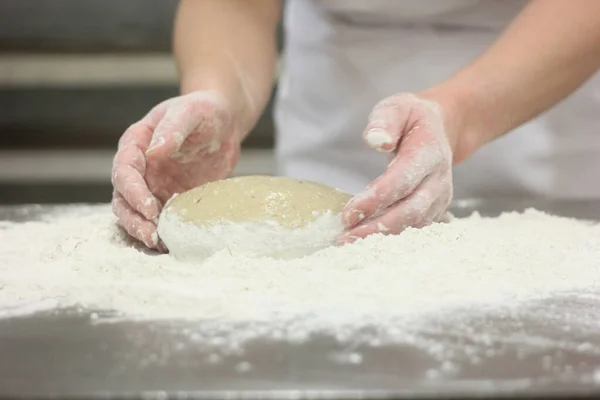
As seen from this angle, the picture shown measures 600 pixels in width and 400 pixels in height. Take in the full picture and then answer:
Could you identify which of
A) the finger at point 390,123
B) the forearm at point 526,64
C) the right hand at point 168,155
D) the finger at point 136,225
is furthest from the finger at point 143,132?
the forearm at point 526,64

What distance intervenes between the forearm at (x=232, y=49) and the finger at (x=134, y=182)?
0.85ft

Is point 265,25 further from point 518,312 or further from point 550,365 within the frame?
point 550,365

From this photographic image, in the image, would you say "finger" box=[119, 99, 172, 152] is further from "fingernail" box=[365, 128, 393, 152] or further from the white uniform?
the white uniform

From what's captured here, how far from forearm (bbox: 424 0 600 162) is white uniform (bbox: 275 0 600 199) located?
23cm

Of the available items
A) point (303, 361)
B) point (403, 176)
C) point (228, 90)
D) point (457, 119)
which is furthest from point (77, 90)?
point (303, 361)

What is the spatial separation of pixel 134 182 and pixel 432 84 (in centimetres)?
73

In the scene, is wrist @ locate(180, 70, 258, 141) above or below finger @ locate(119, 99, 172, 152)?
above

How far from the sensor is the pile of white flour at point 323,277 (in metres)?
0.71

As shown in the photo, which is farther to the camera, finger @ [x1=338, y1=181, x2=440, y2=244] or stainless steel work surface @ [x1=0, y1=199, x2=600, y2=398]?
finger @ [x1=338, y1=181, x2=440, y2=244]

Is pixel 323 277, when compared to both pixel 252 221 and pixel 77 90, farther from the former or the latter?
pixel 77 90

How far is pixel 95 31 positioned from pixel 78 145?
1.38 feet

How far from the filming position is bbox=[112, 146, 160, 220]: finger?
3.31ft

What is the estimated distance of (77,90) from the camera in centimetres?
251

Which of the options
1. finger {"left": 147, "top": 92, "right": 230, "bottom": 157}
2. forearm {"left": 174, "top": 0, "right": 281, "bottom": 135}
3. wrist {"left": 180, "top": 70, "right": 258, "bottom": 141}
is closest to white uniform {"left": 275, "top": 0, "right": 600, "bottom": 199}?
forearm {"left": 174, "top": 0, "right": 281, "bottom": 135}
